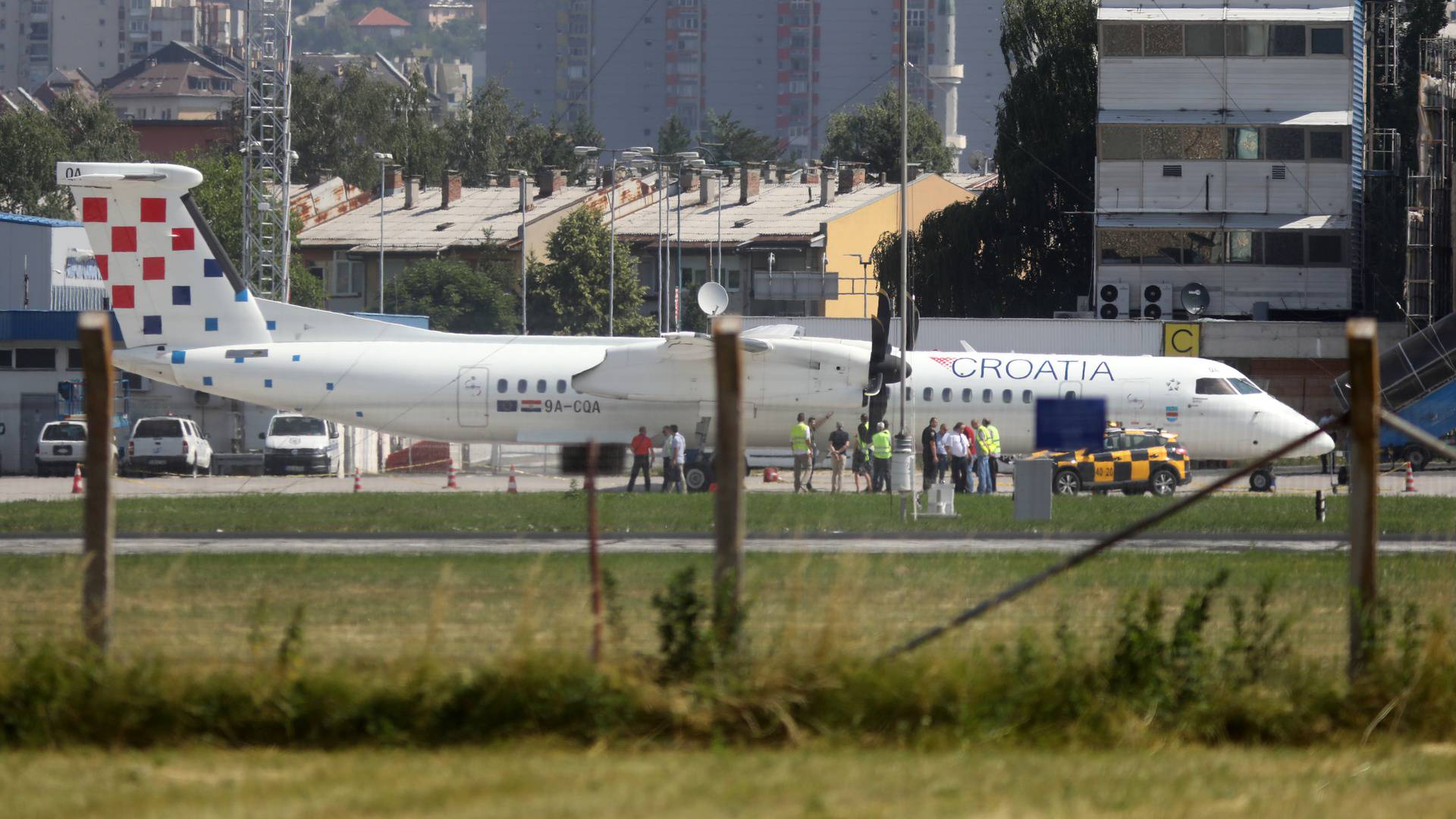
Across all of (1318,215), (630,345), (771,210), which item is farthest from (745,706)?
(771,210)

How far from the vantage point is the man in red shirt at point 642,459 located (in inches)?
1080

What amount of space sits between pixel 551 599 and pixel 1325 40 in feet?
158

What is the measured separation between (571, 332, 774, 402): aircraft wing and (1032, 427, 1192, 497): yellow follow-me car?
7.01 meters

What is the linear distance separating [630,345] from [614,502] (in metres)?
7.61

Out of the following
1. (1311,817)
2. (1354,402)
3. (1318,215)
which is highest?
(1318,215)

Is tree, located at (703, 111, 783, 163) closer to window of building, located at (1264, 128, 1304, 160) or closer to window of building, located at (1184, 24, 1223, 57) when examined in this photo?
window of building, located at (1184, 24, 1223, 57)

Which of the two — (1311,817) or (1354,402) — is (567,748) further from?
(1354,402)

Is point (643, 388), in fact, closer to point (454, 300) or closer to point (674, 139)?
point (454, 300)

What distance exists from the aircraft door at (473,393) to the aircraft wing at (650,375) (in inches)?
73.0

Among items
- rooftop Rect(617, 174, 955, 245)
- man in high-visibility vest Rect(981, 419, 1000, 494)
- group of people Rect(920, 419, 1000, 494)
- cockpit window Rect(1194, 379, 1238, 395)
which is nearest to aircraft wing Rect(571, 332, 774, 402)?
group of people Rect(920, 419, 1000, 494)

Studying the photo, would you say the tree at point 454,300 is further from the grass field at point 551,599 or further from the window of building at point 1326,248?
the grass field at point 551,599

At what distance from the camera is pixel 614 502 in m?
25.7

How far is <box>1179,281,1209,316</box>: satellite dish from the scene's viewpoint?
50.2 metres

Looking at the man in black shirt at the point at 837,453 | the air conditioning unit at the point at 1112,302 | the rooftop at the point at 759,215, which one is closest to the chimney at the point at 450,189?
the rooftop at the point at 759,215
